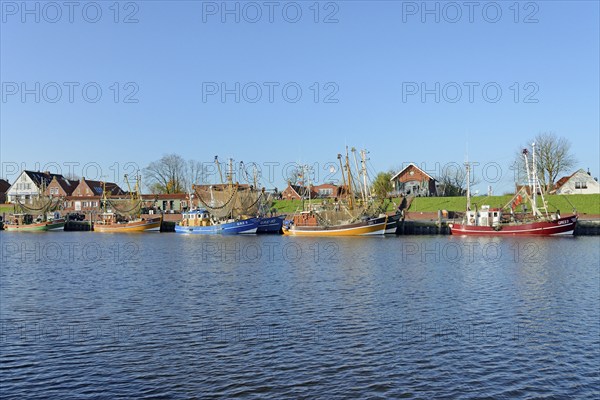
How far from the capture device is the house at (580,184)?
112875 millimetres

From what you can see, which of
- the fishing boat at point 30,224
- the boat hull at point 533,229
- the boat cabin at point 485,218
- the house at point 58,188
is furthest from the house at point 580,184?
the house at point 58,188

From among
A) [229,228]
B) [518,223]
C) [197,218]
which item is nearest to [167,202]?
[197,218]

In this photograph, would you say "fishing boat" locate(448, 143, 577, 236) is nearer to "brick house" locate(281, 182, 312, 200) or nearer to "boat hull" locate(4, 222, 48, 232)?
"brick house" locate(281, 182, 312, 200)

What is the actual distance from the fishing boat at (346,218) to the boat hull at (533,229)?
472 inches

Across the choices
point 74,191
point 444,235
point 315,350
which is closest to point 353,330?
point 315,350

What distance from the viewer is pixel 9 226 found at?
11588cm

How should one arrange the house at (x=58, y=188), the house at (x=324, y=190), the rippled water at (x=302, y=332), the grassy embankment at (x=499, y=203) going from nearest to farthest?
1. the rippled water at (x=302, y=332)
2. the grassy embankment at (x=499, y=203)
3. the house at (x=58, y=188)
4. the house at (x=324, y=190)

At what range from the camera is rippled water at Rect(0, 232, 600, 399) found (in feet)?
51.8

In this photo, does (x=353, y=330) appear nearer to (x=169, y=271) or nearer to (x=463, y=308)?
(x=463, y=308)

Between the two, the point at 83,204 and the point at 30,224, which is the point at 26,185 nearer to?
the point at 83,204

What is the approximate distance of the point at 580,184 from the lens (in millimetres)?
113562

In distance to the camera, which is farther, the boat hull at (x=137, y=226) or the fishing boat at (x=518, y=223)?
the boat hull at (x=137, y=226)

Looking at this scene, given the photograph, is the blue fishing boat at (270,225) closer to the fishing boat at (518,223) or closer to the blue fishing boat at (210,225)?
the blue fishing boat at (210,225)

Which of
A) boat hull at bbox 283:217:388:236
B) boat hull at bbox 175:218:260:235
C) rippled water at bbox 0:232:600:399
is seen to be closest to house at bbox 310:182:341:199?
boat hull at bbox 175:218:260:235
